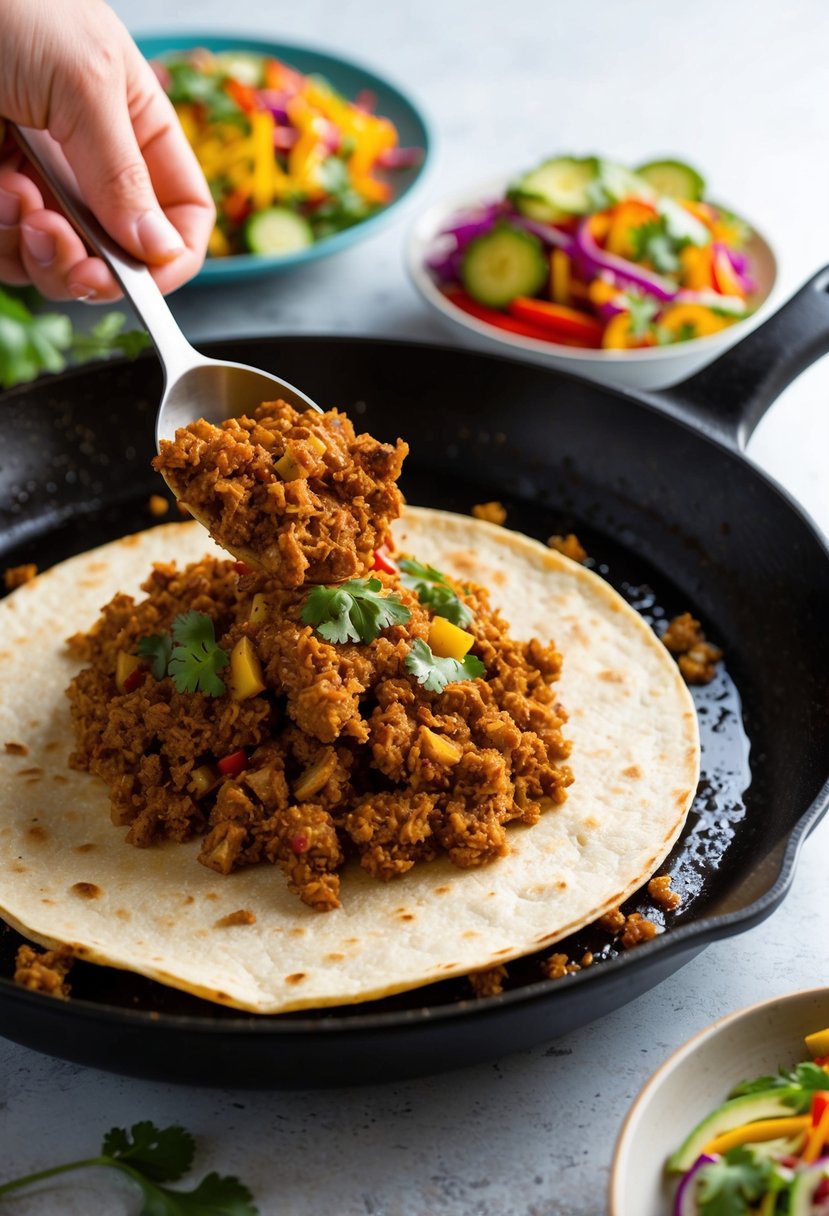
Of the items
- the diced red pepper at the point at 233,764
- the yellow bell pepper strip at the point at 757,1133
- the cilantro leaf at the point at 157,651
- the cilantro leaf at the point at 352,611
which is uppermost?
the yellow bell pepper strip at the point at 757,1133

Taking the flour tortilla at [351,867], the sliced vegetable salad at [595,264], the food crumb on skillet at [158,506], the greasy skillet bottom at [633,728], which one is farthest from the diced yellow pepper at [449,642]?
the sliced vegetable salad at [595,264]

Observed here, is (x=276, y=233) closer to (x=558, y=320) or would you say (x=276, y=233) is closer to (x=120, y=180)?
(x=558, y=320)

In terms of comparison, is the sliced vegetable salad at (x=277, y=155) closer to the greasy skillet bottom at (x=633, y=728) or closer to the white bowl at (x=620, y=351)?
the white bowl at (x=620, y=351)

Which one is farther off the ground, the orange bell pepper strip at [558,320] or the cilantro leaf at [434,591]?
the cilantro leaf at [434,591]

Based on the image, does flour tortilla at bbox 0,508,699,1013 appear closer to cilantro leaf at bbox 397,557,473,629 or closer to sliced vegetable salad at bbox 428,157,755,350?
cilantro leaf at bbox 397,557,473,629

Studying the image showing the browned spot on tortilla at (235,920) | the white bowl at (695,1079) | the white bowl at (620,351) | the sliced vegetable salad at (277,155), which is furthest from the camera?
the sliced vegetable salad at (277,155)

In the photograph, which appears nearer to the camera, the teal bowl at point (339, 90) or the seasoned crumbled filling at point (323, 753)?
the seasoned crumbled filling at point (323, 753)
